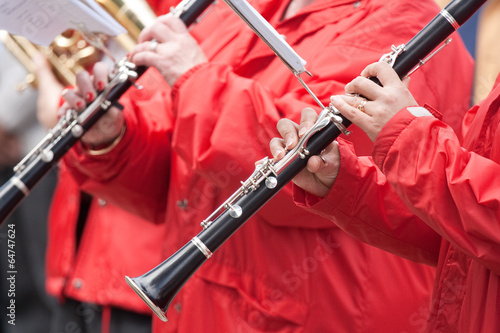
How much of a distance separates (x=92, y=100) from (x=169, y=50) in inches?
9.2

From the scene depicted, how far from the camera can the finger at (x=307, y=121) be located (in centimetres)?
126

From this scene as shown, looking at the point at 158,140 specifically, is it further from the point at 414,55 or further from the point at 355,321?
the point at 414,55

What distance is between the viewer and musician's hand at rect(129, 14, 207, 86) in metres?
1.56

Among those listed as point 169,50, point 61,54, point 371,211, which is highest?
point 61,54

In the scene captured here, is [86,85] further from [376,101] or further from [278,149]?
[376,101]

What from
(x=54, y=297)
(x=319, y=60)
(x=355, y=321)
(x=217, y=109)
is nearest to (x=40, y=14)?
(x=217, y=109)

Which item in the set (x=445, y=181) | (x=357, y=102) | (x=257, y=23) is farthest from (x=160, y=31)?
(x=445, y=181)

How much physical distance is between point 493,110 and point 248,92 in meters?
0.50

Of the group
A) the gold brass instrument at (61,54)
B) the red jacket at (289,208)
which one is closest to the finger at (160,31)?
the red jacket at (289,208)

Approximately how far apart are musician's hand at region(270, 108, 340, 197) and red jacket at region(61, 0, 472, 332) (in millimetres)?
150

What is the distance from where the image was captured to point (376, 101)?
3.72 ft

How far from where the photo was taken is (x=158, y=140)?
1.83 meters

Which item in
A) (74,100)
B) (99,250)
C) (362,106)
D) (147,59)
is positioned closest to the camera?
(362,106)

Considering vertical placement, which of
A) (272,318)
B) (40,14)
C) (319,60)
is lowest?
(272,318)
